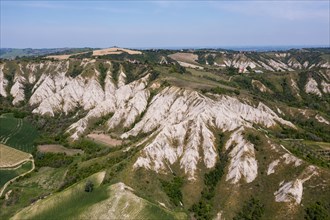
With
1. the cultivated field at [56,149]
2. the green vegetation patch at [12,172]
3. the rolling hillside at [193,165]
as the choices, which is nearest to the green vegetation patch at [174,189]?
the rolling hillside at [193,165]

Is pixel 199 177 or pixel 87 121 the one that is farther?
pixel 87 121

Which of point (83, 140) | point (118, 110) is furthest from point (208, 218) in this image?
point (118, 110)

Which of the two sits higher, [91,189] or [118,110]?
[118,110]

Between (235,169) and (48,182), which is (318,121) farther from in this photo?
(48,182)

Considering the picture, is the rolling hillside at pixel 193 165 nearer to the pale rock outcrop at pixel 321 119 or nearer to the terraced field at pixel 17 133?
the pale rock outcrop at pixel 321 119

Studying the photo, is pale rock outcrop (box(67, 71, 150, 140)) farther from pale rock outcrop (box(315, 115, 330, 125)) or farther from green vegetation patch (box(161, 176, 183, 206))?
pale rock outcrop (box(315, 115, 330, 125))

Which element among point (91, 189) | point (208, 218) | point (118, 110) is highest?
point (118, 110)

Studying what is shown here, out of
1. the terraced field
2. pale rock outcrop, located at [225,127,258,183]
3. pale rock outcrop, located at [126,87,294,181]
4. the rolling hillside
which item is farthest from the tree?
the terraced field

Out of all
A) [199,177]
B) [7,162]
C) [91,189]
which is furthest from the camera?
[7,162]

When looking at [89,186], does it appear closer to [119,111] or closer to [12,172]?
[12,172]
